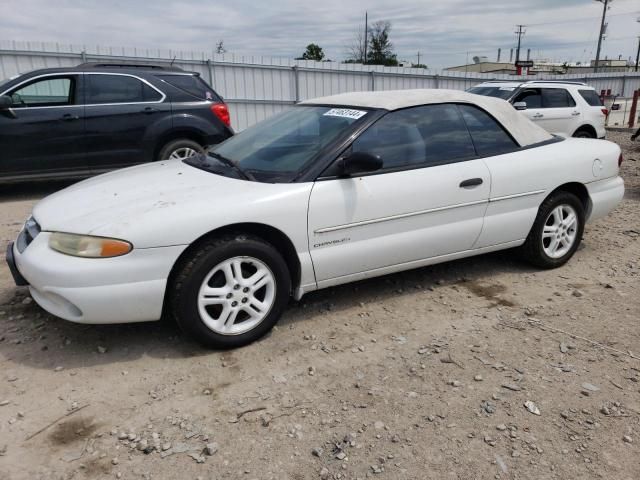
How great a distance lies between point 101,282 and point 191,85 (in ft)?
18.3

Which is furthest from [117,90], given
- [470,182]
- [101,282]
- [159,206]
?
[470,182]

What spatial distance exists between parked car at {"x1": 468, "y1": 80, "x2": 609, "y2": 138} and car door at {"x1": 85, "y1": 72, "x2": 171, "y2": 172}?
6.44 metres

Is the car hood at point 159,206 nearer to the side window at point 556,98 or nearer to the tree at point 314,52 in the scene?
the side window at point 556,98

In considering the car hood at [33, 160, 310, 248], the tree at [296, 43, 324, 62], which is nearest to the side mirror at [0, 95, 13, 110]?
the car hood at [33, 160, 310, 248]

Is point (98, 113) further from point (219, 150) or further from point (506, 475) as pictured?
point (506, 475)

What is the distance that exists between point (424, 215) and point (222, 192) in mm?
1418

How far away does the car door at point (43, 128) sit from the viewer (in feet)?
22.2

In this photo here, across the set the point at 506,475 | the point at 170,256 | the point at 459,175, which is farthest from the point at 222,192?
the point at 506,475

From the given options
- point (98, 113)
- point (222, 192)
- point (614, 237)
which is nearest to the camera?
point (222, 192)

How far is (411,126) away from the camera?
3.75 metres

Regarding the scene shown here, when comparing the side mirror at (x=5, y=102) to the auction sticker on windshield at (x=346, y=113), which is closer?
the auction sticker on windshield at (x=346, y=113)

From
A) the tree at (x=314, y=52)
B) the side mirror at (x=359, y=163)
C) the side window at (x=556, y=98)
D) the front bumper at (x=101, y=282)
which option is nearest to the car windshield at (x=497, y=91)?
the side window at (x=556, y=98)

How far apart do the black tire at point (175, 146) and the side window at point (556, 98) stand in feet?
24.3

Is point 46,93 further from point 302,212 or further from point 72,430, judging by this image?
point 72,430
